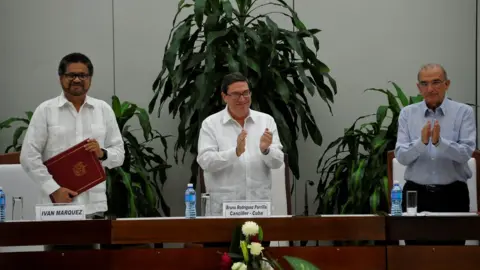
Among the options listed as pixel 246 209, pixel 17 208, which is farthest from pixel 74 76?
pixel 246 209

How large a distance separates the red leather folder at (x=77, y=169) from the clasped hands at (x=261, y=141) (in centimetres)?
70

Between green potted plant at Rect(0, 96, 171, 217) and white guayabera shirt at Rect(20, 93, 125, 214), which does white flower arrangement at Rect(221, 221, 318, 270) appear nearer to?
white guayabera shirt at Rect(20, 93, 125, 214)

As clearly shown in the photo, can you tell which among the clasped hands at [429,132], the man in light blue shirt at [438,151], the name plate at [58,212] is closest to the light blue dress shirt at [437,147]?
the man in light blue shirt at [438,151]

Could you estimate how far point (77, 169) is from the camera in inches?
167

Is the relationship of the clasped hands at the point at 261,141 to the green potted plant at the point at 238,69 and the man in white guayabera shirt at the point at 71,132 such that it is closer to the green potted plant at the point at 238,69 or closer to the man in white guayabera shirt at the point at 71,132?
the man in white guayabera shirt at the point at 71,132

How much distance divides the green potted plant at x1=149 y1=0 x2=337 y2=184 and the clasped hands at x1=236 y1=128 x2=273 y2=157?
4.20 feet

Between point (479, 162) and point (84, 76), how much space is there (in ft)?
7.31

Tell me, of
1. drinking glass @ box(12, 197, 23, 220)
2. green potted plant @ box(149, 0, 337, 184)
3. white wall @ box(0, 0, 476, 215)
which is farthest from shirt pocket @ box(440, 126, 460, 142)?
drinking glass @ box(12, 197, 23, 220)

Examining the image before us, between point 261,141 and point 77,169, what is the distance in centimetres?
92

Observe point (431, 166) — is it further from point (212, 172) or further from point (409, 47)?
point (409, 47)

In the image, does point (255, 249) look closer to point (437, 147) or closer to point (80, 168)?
point (80, 168)

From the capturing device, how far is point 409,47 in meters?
6.45

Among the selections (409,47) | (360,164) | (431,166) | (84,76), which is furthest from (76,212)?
(409,47)

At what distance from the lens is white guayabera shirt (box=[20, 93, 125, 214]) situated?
4.32 meters
